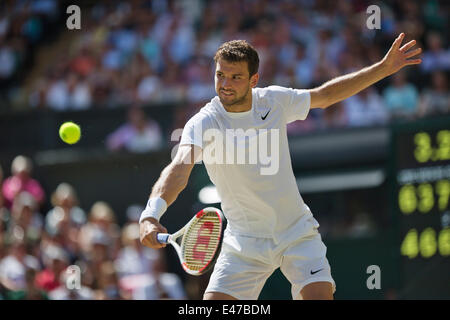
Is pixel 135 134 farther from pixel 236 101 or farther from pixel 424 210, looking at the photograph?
pixel 236 101

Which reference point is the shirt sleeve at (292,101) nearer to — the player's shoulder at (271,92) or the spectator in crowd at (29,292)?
the player's shoulder at (271,92)

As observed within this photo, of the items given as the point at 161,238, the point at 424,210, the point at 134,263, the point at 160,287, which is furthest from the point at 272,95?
the point at 134,263

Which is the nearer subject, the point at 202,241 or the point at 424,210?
the point at 202,241

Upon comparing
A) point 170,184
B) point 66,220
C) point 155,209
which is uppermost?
point 170,184

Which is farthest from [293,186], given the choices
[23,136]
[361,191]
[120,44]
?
[120,44]

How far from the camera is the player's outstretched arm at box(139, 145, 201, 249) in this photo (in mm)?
4628

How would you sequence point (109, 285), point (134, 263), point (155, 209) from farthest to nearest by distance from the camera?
point (134, 263)
point (109, 285)
point (155, 209)

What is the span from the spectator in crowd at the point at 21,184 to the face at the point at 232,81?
6.25m

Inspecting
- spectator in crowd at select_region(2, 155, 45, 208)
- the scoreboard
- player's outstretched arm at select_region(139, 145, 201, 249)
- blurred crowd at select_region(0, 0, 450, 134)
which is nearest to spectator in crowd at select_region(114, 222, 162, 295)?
spectator in crowd at select_region(2, 155, 45, 208)

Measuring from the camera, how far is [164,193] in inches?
191

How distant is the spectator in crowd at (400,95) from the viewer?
10.5 metres

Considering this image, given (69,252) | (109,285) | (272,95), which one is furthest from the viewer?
(69,252)

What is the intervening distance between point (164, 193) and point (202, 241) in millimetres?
389

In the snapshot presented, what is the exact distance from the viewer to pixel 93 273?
9430mm
